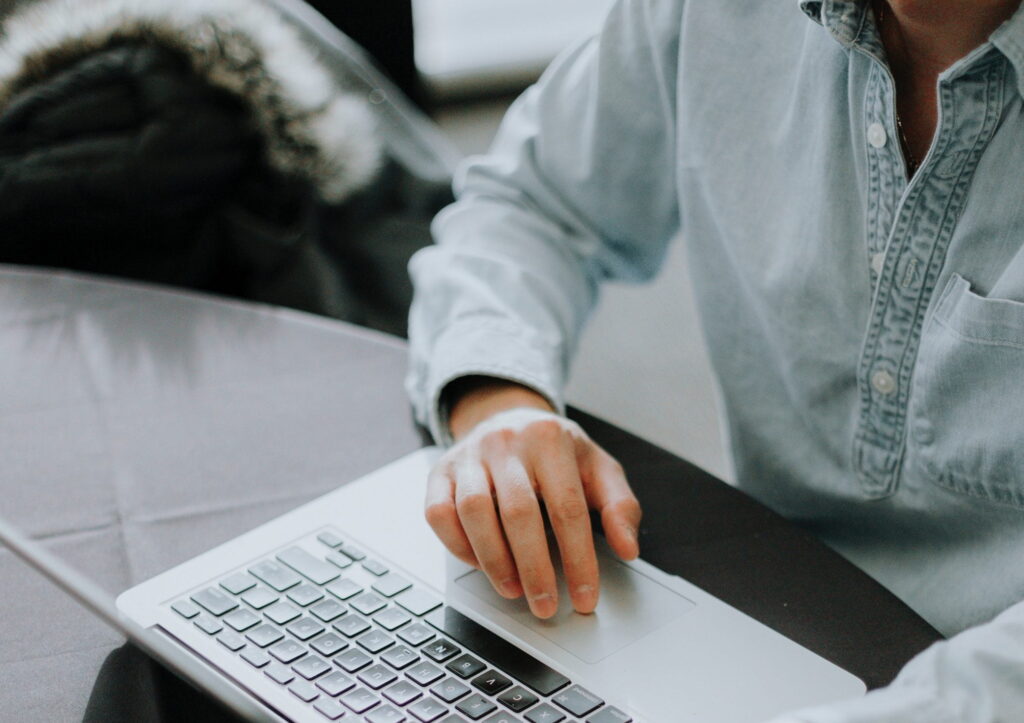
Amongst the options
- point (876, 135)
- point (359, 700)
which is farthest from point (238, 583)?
point (876, 135)

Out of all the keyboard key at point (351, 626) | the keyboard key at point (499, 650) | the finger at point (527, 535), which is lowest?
the keyboard key at point (499, 650)

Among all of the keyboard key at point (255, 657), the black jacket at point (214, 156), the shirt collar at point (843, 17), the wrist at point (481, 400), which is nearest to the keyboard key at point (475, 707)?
the keyboard key at point (255, 657)

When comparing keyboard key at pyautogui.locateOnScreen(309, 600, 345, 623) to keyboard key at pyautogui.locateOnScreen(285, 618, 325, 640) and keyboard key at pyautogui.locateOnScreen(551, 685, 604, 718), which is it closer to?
keyboard key at pyautogui.locateOnScreen(285, 618, 325, 640)

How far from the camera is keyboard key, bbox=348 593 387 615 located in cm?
60

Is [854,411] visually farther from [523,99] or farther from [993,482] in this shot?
[523,99]

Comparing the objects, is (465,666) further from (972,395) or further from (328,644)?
(972,395)

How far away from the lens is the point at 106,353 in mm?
898

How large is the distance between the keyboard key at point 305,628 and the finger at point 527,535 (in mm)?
113

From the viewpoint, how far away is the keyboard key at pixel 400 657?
557 millimetres

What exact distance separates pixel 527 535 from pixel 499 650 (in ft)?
0.23

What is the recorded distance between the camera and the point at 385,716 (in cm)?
52

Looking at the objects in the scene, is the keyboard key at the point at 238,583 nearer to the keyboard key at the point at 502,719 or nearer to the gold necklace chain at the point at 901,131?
the keyboard key at the point at 502,719

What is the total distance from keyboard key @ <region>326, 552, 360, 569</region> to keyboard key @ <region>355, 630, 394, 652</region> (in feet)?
0.21

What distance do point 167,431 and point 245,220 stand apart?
2.10ft
